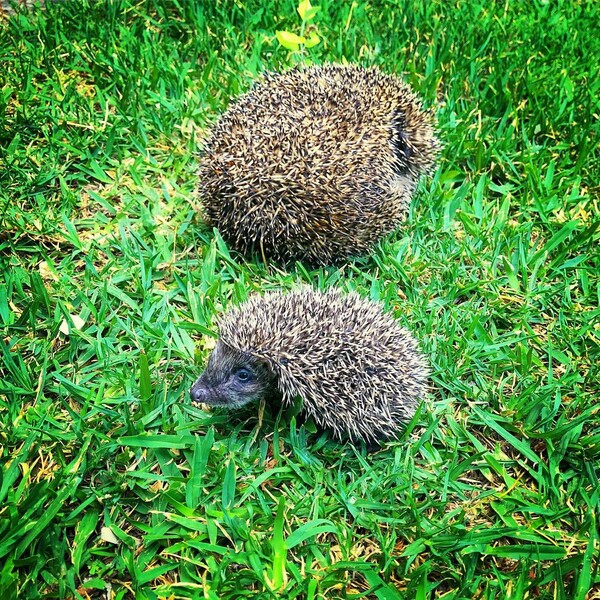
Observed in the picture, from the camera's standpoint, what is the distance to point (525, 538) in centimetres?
325

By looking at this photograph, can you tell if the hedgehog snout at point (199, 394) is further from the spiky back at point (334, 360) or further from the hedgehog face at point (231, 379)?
the spiky back at point (334, 360)

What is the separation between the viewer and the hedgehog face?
11.4 ft

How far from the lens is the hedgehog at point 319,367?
3.44 meters

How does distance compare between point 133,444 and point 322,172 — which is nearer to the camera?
point 133,444

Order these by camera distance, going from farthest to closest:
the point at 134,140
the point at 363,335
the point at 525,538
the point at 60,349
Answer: the point at 134,140
the point at 60,349
the point at 363,335
the point at 525,538

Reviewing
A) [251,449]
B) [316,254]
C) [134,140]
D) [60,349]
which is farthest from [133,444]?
[134,140]

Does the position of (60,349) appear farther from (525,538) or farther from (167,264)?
(525,538)

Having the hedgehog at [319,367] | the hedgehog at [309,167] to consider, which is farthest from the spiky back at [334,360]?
the hedgehog at [309,167]

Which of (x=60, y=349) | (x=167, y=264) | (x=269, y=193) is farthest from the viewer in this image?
(x=167, y=264)

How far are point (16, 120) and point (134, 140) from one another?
0.96 m

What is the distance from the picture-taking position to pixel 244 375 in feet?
11.5

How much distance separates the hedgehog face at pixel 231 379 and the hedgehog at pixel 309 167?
125cm

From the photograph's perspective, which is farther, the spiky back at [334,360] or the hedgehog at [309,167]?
the hedgehog at [309,167]

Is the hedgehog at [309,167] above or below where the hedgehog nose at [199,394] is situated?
above
